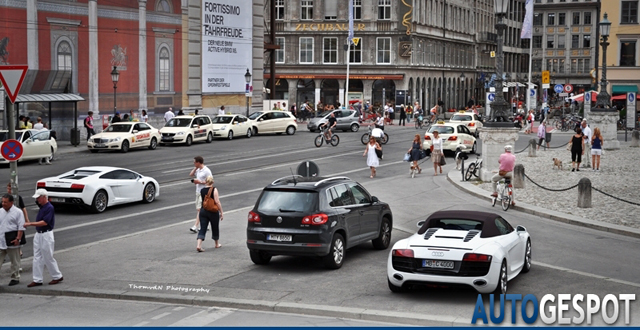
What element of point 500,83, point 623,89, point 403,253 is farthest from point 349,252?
point 623,89

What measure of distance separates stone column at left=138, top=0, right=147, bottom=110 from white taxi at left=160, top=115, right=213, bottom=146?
4.79 meters

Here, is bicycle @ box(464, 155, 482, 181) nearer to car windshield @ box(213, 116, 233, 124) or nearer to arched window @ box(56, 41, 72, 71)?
car windshield @ box(213, 116, 233, 124)

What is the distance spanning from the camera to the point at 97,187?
23.3 meters

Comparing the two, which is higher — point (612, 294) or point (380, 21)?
point (380, 21)

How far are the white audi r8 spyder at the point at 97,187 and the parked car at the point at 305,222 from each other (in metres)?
8.46

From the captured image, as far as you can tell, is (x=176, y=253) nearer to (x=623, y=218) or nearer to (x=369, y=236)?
(x=369, y=236)

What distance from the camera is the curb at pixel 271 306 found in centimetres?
1216

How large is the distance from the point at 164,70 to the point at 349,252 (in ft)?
122

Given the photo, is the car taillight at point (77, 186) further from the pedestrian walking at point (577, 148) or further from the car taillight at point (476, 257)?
the pedestrian walking at point (577, 148)

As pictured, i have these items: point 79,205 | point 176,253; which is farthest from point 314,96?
point 176,253

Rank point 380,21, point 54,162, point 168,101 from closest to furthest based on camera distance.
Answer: point 54,162 < point 168,101 < point 380,21

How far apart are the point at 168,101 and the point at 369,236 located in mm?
37996

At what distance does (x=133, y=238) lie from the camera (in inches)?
773

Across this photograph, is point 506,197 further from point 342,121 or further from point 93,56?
point 342,121
